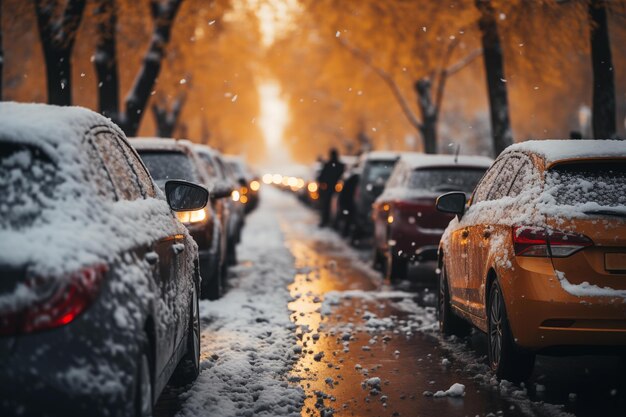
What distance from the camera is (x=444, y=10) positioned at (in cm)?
1947

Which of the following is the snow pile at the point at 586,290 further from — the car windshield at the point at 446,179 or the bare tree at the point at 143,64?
the bare tree at the point at 143,64

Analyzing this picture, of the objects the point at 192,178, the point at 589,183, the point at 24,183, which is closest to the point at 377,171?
the point at 192,178

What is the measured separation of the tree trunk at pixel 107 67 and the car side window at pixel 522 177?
13164mm

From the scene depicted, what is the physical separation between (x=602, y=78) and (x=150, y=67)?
30.3 feet

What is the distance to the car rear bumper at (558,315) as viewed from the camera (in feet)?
19.3

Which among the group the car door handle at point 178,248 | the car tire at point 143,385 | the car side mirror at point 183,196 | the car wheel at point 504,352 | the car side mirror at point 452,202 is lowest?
the car wheel at point 504,352

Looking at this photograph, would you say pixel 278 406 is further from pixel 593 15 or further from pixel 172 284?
pixel 593 15

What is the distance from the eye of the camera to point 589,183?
628 cm

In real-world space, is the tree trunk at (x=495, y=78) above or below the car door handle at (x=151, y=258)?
above

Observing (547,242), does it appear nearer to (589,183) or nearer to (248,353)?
(589,183)

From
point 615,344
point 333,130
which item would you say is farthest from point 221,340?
point 333,130

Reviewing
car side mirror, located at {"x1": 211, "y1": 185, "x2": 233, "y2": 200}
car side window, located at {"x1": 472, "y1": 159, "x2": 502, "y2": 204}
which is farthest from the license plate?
car side mirror, located at {"x1": 211, "y1": 185, "x2": 233, "y2": 200}

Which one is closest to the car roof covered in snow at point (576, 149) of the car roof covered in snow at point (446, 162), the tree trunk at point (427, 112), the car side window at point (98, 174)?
the car side window at point (98, 174)

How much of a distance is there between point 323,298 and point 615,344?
18.8ft
